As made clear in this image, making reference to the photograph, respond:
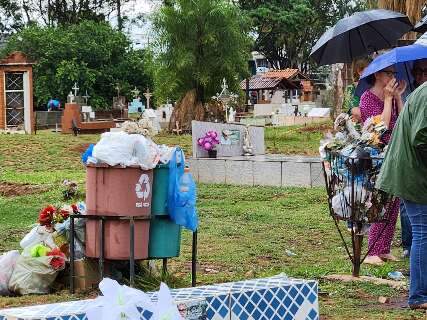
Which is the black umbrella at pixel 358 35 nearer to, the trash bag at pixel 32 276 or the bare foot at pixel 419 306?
the trash bag at pixel 32 276

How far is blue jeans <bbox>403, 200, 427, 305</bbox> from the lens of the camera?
17.3 feet

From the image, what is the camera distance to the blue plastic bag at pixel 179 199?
6055 mm

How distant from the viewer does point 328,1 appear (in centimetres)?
6356

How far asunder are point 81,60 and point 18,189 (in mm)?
27378

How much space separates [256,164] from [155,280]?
9.09 meters

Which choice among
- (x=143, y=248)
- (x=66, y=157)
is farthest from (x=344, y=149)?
(x=66, y=157)

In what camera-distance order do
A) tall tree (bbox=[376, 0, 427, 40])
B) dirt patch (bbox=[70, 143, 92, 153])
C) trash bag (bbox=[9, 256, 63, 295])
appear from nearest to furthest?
1. trash bag (bbox=[9, 256, 63, 295])
2. tall tree (bbox=[376, 0, 427, 40])
3. dirt patch (bbox=[70, 143, 92, 153])

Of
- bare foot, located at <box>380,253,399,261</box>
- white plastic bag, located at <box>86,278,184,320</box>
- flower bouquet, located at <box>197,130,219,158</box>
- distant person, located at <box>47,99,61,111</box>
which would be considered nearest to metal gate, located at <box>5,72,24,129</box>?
distant person, located at <box>47,99,61,111</box>

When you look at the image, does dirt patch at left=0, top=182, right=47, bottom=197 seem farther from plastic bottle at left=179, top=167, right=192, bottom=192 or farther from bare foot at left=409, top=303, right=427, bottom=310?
bare foot at left=409, top=303, right=427, bottom=310

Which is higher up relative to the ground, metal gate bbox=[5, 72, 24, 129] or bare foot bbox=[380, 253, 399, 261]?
metal gate bbox=[5, 72, 24, 129]

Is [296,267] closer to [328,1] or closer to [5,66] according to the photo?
[5,66]

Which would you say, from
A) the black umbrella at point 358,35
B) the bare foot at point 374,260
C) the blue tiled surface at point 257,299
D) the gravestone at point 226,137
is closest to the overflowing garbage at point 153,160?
the bare foot at point 374,260

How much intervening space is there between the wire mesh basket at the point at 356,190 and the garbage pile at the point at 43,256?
1.81 m

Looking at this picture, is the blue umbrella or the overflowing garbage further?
the blue umbrella
